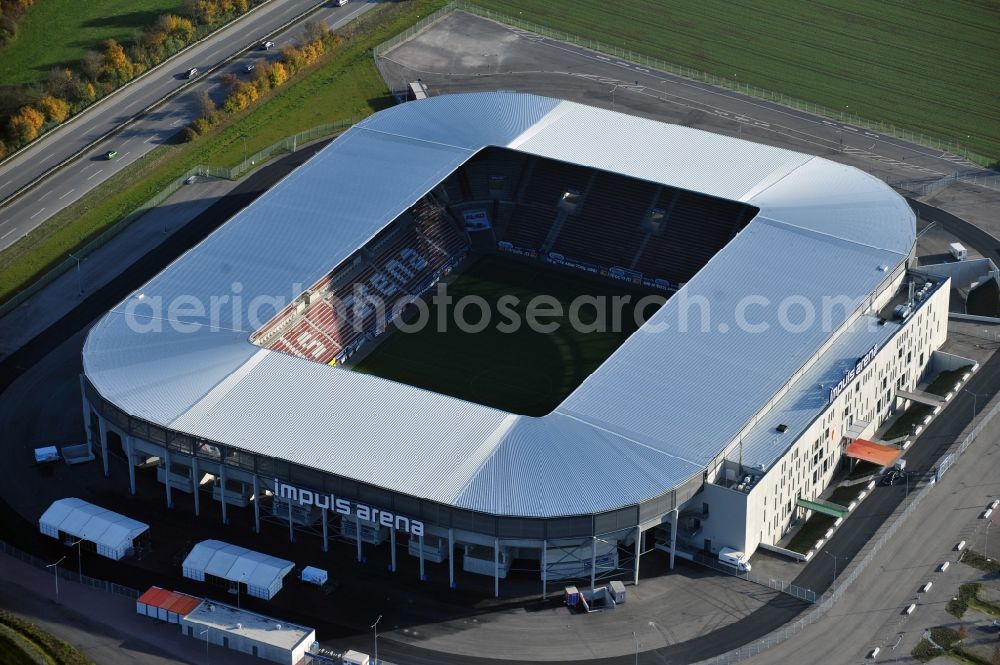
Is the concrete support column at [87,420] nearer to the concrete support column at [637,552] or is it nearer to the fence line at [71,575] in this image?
the fence line at [71,575]

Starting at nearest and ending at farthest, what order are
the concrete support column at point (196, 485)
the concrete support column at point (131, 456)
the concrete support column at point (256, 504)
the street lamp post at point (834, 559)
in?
the street lamp post at point (834, 559) < the concrete support column at point (256, 504) < the concrete support column at point (196, 485) < the concrete support column at point (131, 456)

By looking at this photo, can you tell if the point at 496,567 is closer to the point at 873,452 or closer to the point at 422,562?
the point at 422,562

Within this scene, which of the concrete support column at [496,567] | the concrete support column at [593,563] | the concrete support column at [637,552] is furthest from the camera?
the concrete support column at [637,552]

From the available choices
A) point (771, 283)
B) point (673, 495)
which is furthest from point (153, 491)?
point (771, 283)

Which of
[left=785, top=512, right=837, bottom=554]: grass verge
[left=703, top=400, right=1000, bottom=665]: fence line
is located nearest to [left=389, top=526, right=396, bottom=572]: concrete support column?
[left=703, top=400, right=1000, bottom=665]: fence line

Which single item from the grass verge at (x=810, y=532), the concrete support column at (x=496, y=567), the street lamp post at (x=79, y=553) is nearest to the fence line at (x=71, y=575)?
the street lamp post at (x=79, y=553)

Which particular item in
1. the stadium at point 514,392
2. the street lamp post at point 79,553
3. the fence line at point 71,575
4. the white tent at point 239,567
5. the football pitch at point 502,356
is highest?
the stadium at point 514,392

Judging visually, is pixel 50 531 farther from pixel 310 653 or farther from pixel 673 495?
pixel 673 495

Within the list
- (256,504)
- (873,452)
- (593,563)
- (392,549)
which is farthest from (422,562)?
(873,452)
